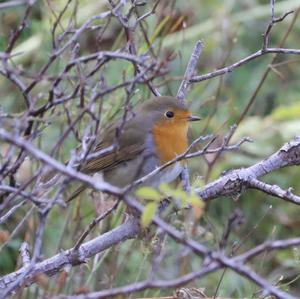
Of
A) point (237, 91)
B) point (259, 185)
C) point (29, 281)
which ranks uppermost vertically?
point (237, 91)

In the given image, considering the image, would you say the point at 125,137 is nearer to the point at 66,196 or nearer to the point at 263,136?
the point at 66,196

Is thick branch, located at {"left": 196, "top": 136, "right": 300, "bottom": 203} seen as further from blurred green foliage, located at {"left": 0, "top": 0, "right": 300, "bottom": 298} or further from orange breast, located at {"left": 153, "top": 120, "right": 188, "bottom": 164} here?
orange breast, located at {"left": 153, "top": 120, "right": 188, "bottom": 164}

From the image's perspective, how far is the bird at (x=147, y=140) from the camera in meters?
3.92

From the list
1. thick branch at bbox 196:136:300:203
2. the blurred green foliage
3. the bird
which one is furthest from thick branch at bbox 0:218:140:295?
the bird

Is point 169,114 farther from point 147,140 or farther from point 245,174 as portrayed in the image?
point 245,174

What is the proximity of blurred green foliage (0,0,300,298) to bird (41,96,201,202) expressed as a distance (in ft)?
0.37

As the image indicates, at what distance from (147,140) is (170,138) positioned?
11 centimetres

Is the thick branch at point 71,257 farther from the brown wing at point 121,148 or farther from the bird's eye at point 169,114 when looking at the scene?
the bird's eye at point 169,114

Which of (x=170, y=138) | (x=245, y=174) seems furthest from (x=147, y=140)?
(x=245, y=174)

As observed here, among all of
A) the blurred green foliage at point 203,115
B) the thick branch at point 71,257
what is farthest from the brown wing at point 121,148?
the thick branch at point 71,257

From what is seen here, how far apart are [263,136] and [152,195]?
373 cm

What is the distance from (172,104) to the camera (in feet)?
13.1

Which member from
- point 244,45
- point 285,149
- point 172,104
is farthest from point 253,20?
point 285,149

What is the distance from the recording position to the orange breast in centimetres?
392
